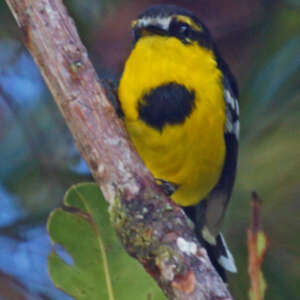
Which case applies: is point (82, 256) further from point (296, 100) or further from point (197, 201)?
point (296, 100)

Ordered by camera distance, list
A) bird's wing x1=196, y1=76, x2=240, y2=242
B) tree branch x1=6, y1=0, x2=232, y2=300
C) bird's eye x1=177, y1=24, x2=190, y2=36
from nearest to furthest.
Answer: tree branch x1=6, y1=0, x2=232, y2=300 < bird's eye x1=177, y1=24, x2=190, y2=36 < bird's wing x1=196, y1=76, x2=240, y2=242

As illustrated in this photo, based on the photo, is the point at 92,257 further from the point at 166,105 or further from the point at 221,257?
the point at 221,257

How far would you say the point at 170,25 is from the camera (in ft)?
7.32

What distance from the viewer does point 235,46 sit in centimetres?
273

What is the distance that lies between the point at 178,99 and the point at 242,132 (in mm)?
691

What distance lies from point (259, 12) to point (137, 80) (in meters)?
0.74

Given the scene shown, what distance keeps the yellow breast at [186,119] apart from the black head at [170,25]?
0.03 metres

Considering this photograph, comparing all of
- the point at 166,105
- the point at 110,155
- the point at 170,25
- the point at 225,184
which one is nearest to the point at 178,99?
the point at 166,105

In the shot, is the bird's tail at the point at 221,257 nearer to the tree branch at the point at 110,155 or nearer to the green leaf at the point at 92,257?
the green leaf at the point at 92,257

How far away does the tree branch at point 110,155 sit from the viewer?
1452 millimetres

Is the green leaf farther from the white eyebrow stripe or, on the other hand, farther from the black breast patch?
the white eyebrow stripe

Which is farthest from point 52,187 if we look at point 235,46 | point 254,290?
point 254,290

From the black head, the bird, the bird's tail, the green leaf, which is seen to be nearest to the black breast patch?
the bird

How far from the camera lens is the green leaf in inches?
68.0
